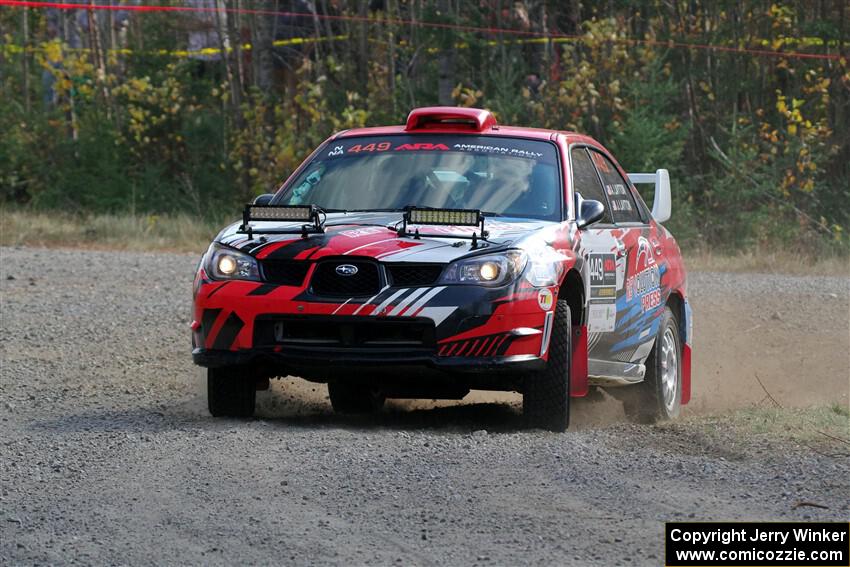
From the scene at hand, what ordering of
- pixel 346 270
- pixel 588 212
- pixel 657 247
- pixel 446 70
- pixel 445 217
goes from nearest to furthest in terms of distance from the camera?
pixel 346 270 < pixel 445 217 < pixel 588 212 < pixel 657 247 < pixel 446 70

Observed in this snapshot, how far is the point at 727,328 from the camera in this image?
13.7 meters

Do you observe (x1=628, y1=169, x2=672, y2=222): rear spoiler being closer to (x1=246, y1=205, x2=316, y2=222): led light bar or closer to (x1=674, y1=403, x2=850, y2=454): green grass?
(x1=674, y1=403, x2=850, y2=454): green grass

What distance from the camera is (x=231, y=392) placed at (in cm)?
750

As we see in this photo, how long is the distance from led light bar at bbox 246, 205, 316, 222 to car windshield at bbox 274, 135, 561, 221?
0.65 m

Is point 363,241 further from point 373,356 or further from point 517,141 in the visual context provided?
point 517,141

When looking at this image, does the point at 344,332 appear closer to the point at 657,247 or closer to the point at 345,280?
the point at 345,280

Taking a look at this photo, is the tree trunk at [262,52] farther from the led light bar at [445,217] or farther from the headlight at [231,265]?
the led light bar at [445,217]

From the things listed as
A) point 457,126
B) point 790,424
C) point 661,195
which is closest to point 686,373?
point 661,195

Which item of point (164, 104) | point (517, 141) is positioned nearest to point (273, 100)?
point (164, 104)

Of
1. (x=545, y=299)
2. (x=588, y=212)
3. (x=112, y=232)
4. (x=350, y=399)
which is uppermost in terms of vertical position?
(x=588, y=212)

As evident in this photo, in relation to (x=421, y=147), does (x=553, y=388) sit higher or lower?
lower

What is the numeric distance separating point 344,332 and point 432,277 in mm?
494

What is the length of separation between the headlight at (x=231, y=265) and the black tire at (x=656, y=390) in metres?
2.74

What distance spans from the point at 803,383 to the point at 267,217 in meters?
5.43
